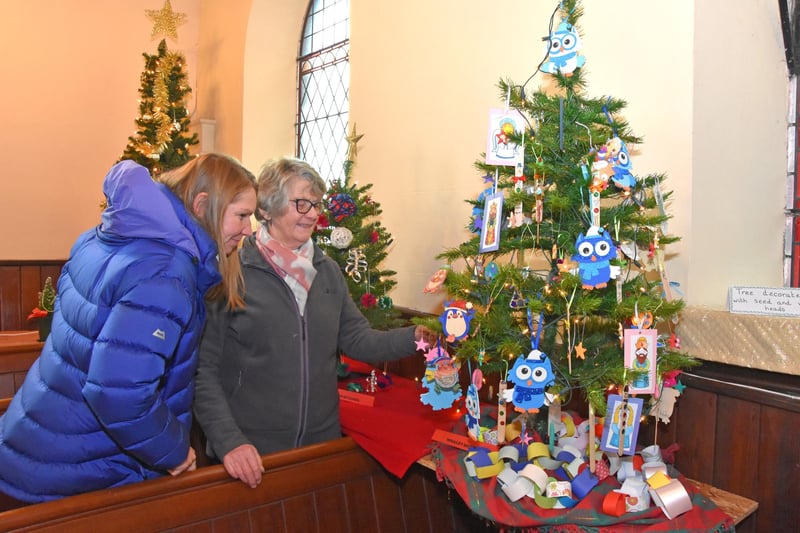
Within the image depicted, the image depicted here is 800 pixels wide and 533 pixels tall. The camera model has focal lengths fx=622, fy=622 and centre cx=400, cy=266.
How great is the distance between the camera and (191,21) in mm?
6793

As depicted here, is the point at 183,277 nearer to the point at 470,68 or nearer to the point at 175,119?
the point at 470,68

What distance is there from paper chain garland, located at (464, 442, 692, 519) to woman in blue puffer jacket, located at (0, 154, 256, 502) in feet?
2.91

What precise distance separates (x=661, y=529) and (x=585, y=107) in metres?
1.11

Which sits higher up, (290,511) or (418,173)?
(418,173)

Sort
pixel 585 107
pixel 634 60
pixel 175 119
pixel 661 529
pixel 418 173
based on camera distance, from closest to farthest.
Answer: pixel 661 529
pixel 585 107
pixel 634 60
pixel 418 173
pixel 175 119

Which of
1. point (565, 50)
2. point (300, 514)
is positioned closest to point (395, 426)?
point (300, 514)

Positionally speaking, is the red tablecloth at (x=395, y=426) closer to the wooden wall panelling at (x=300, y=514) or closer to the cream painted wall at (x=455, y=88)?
the wooden wall panelling at (x=300, y=514)

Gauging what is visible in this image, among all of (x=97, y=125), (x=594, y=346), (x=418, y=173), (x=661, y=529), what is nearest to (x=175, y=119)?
(x=97, y=125)

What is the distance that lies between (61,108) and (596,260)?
6.26 m

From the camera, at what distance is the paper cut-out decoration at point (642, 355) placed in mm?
1569

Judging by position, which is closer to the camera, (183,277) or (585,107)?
(183,277)

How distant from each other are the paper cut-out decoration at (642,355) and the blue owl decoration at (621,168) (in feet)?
1.26

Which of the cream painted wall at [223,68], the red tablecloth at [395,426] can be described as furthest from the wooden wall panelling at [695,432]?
the cream painted wall at [223,68]

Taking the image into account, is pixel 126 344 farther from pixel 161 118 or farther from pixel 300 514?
pixel 161 118
